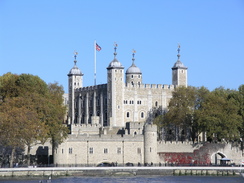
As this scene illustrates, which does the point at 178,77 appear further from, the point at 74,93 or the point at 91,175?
the point at 91,175

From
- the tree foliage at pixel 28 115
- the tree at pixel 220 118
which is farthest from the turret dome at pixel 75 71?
the tree at pixel 220 118

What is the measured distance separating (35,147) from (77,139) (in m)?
6.64

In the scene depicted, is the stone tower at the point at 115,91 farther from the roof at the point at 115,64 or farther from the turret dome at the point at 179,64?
the turret dome at the point at 179,64

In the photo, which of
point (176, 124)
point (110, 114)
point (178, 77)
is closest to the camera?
point (176, 124)

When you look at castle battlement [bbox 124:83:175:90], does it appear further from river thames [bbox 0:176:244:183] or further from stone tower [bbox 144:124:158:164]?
river thames [bbox 0:176:244:183]

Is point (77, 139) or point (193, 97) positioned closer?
point (77, 139)

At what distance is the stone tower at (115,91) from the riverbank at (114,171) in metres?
37.7

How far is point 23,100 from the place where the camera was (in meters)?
90.2

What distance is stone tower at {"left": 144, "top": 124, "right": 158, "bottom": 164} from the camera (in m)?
90.3

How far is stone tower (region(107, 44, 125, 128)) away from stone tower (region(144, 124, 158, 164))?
30220 mm

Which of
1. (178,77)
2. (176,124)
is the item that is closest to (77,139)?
(176,124)

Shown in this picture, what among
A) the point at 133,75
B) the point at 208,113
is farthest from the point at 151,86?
the point at 208,113

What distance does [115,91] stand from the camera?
122m

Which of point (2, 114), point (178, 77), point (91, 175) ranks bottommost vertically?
point (91, 175)
